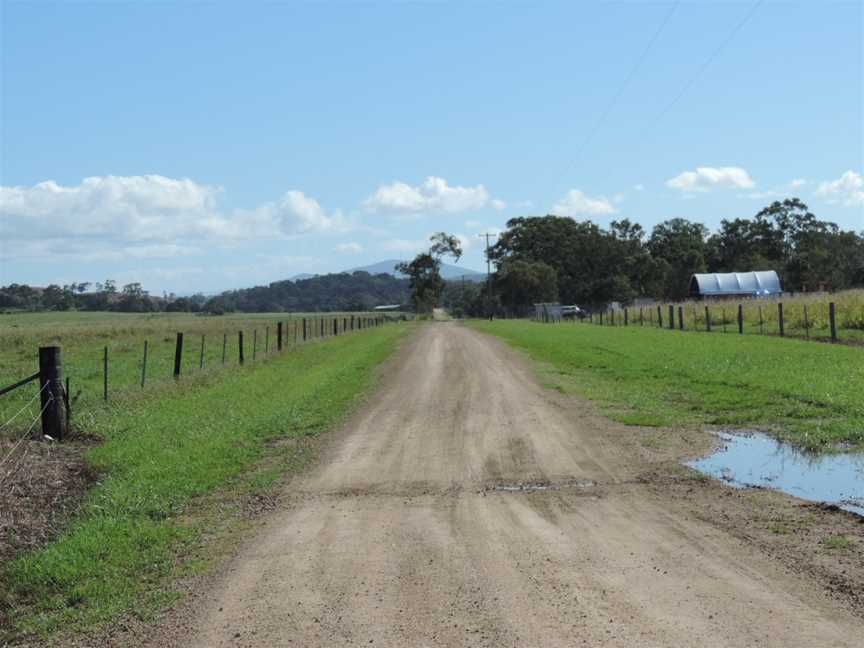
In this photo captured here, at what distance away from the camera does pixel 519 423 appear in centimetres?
1360

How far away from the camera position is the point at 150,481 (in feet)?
31.8

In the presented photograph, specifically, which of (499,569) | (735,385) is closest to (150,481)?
(499,569)

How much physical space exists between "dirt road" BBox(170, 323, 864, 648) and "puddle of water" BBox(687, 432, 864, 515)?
108 centimetres

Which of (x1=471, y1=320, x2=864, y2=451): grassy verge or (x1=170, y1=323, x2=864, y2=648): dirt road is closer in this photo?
(x1=170, y1=323, x2=864, y2=648): dirt road

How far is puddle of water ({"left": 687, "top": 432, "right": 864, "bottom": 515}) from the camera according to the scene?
8.60m

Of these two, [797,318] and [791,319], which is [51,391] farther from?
[791,319]

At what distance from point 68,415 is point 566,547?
8.92 metres

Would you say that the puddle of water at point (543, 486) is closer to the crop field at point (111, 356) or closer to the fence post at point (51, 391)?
the fence post at point (51, 391)

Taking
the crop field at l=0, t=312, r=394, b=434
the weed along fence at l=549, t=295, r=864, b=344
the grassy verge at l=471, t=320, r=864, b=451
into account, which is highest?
the weed along fence at l=549, t=295, r=864, b=344

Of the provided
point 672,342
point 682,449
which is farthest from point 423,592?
point 672,342

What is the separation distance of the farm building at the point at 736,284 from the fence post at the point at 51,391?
284ft

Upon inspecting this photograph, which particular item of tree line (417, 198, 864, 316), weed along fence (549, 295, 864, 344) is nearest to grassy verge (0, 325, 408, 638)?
weed along fence (549, 295, 864, 344)

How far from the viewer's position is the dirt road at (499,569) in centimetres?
509

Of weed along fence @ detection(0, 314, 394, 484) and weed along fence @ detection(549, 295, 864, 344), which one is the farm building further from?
weed along fence @ detection(0, 314, 394, 484)
